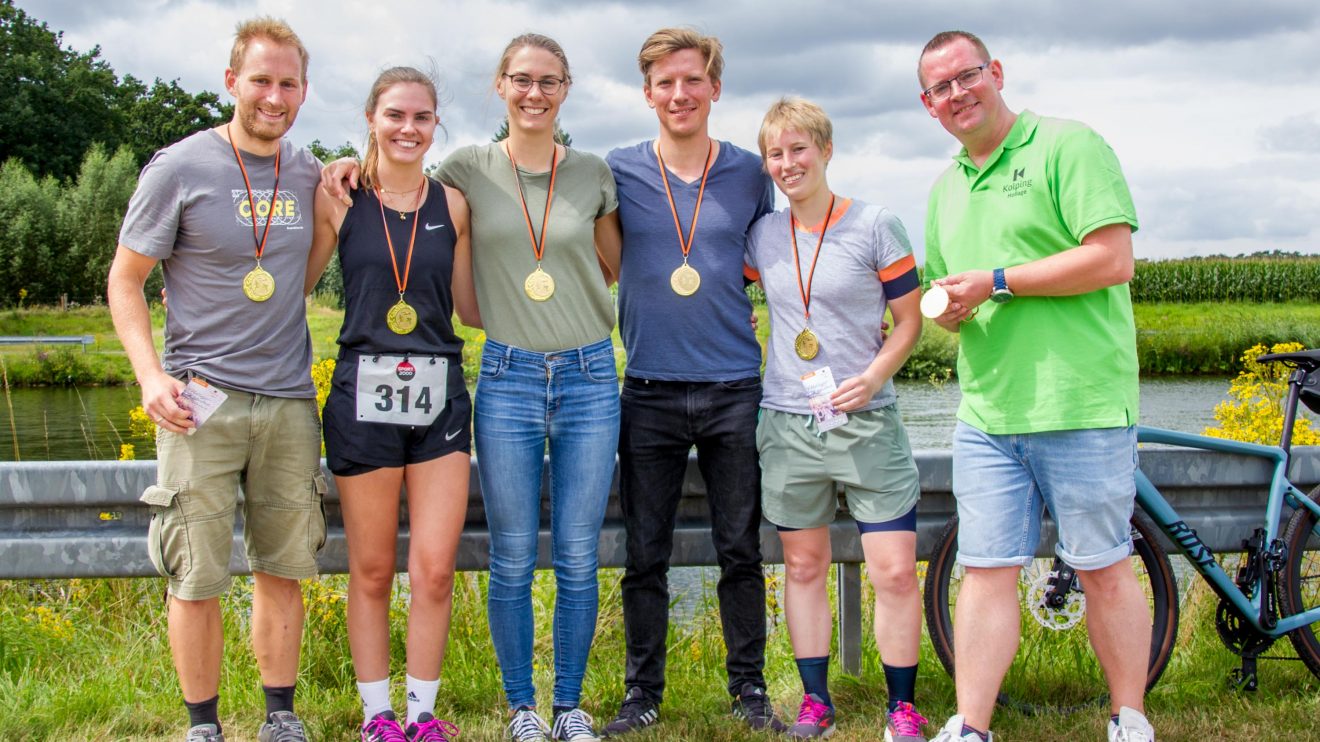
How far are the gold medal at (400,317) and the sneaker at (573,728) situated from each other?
4.39 ft

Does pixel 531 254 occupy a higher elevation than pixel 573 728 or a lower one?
higher

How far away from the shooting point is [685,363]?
11.3ft

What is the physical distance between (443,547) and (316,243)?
1.02m

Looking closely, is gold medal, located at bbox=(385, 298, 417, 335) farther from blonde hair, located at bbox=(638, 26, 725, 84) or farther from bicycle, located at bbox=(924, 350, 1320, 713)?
bicycle, located at bbox=(924, 350, 1320, 713)

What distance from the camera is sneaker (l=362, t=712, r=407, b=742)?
10.8 ft

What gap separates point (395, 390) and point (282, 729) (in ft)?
3.70

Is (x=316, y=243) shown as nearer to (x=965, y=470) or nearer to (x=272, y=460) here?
(x=272, y=460)

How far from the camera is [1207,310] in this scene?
40.1 meters

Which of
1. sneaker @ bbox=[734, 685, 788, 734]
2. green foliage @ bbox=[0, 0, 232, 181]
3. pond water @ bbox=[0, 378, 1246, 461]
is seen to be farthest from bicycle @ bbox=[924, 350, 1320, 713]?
green foliage @ bbox=[0, 0, 232, 181]

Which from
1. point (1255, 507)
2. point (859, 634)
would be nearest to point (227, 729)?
point (859, 634)

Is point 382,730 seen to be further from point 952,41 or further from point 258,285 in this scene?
point 952,41

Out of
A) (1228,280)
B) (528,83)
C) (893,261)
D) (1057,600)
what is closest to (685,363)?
(893,261)

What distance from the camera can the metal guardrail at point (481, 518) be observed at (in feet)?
11.6

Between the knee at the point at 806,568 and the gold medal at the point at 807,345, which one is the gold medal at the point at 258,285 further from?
the knee at the point at 806,568
